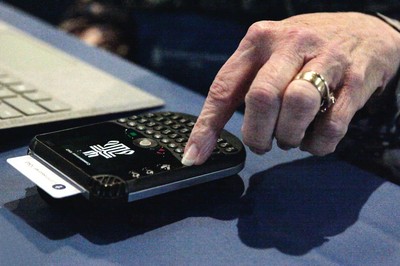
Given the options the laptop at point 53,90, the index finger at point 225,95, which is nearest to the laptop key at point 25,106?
the laptop at point 53,90

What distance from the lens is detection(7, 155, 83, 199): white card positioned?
38cm

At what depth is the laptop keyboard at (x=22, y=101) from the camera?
1.66ft

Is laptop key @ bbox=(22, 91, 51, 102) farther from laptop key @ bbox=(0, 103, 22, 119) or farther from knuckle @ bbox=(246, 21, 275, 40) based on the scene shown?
knuckle @ bbox=(246, 21, 275, 40)

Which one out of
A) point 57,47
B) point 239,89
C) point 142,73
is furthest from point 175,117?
point 57,47

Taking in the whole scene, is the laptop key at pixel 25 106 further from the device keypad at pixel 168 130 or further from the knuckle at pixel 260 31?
the knuckle at pixel 260 31

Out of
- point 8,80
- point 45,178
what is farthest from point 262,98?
point 8,80

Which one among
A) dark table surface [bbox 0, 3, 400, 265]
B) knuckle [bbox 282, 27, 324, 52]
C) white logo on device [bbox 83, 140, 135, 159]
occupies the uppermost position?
knuckle [bbox 282, 27, 324, 52]

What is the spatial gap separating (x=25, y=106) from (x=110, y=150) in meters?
0.12

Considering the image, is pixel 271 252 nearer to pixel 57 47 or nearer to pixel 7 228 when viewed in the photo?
pixel 7 228

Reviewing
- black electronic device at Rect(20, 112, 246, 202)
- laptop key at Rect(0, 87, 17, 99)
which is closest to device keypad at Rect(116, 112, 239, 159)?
black electronic device at Rect(20, 112, 246, 202)

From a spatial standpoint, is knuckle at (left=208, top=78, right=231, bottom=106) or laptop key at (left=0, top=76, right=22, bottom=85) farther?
laptop key at (left=0, top=76, right=22, bottom=85)

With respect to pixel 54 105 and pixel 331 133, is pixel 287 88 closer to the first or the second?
pixel 331 133

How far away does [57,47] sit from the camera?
77cm

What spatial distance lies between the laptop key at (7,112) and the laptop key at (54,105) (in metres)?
0.03
